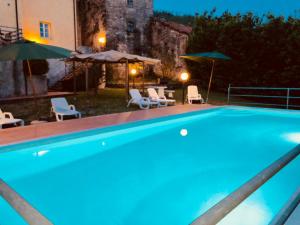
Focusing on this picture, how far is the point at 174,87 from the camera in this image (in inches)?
786

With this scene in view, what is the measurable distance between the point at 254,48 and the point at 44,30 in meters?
13.3

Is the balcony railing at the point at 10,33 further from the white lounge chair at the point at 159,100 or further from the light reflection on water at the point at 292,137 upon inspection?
the light reflection on water at the point at 292,137

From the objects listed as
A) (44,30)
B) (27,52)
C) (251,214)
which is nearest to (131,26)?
(44,30)

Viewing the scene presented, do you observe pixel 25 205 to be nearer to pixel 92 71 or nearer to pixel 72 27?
pixel 92 71

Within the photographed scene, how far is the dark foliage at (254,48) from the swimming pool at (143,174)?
26.9 feet

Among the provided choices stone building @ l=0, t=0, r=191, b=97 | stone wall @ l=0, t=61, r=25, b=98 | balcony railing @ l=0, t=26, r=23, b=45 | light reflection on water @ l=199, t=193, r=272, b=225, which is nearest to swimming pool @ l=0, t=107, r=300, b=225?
light reflection on water @ l=199, t=193, r=272, b=225

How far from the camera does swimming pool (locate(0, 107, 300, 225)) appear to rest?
374 centimetres

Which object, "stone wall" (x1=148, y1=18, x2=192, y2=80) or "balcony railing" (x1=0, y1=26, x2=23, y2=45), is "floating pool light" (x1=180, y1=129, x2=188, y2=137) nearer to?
"balcony railing" (x1=0, y1=26, x2=23, y2=45)

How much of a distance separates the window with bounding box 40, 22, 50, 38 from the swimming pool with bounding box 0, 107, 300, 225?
14161mm

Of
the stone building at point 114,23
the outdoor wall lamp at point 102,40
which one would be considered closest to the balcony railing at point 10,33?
the outdoor wall lamp at point 102,40

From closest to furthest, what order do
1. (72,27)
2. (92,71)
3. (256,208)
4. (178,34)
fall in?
(256,208) → (92,71) → (72,27) → (178,34)

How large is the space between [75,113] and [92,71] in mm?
10189

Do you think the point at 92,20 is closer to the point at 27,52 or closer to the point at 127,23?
the point at 127,23

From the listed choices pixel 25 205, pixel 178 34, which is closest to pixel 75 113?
pixel 25 205
